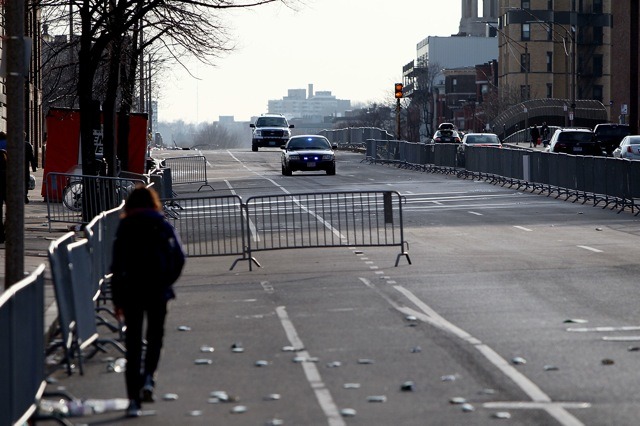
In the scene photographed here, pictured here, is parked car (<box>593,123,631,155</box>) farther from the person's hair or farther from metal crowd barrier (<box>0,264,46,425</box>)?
metal crowd barrier (<box>0,264,46,425</box>)

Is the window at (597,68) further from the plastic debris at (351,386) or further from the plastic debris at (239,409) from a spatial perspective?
the plastic debris at (239,409)

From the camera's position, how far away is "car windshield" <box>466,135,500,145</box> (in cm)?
6146

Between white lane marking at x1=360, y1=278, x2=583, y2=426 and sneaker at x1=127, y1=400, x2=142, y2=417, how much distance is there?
2810mm

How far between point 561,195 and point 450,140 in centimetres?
4499

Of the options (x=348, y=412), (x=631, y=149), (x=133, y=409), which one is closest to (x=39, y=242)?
(x=133, y=409)

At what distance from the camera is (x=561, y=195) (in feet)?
125

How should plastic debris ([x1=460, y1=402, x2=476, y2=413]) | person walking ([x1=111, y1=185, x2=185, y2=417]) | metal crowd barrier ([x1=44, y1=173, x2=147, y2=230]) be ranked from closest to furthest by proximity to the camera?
plastic debris ([x1=460, y1=402, x2=476, y2=413]) → person walking ([x1=111, y1=185, x2=185, y2=417]) → metal crowd barrier ([x1=44, y1=173, x2=147, y2=230])

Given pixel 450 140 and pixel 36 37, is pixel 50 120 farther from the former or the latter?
pixel 450 140

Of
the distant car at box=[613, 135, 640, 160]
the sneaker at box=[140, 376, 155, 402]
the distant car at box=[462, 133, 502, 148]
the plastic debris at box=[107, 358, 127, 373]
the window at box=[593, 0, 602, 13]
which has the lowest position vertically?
the plastic debris at box=[107, 358, 127, 373]

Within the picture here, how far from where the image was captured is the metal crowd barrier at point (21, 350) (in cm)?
758

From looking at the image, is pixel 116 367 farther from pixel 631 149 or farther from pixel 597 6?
pixel 597 6

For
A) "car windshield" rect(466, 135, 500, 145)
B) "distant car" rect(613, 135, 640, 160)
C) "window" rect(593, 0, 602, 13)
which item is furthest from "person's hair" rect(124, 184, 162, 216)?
"window" rect(593, 0, 602, 13)

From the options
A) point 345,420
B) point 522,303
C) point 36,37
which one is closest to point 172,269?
point 345,420

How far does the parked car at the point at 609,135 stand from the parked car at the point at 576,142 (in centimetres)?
577
